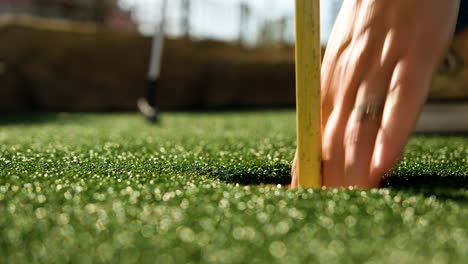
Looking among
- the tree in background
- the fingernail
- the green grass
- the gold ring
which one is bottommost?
the green grass

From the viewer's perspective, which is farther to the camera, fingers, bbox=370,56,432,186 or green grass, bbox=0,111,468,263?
fingers, bbox=370,56,432,186

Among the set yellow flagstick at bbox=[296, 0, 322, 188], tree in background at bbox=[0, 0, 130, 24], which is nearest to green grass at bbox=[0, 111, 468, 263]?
yellow flagstick at bbox=[296, 0, 322, 188]

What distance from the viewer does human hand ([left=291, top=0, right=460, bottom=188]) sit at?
1.04m

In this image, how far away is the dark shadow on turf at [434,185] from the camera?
3.13 ft

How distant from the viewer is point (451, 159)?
1.48 metres

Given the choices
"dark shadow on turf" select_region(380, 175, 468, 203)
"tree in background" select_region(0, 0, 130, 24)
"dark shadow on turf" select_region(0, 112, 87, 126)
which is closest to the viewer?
"dark shadow on turf" select_region(380, 175, 468, 203)

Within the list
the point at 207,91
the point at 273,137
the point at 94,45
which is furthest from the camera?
the point at 207,91

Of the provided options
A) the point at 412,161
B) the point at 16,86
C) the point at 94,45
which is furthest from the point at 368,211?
the point at 94,45

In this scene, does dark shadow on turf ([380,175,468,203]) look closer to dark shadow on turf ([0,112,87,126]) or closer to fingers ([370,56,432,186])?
fingers ([370,56,432,186])

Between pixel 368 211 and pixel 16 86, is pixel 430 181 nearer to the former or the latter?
pixel 368 211

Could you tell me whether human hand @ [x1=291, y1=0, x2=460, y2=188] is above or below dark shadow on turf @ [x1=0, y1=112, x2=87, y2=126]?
above

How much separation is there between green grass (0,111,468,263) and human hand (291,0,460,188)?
9cm

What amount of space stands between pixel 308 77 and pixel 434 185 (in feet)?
1.14

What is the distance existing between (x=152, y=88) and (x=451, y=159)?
2.73 m
